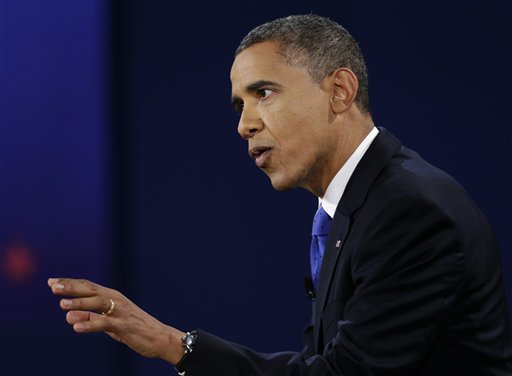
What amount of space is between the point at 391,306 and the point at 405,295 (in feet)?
0.09

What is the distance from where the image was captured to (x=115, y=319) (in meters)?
1.23

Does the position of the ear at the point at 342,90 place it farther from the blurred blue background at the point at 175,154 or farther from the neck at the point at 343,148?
the blurred blue background at the point at 175,154

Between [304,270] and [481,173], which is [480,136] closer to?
[481,173]

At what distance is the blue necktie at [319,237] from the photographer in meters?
1.54

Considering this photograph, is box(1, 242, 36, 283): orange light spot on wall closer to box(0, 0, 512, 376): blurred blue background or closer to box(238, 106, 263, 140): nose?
box(0, 0, 512, 376): blurred blue background

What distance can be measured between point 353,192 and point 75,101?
4.41 feet

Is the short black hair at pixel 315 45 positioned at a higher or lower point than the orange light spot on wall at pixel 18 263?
Result: higher

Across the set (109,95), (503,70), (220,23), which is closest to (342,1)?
(220,23)

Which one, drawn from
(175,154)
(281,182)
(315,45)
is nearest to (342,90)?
(315,45)

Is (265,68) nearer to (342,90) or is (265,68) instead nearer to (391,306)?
(342,90)

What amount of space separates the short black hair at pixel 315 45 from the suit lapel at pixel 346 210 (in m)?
0.14

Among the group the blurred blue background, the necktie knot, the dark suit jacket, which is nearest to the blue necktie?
the necktie knot

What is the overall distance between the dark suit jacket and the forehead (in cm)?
24

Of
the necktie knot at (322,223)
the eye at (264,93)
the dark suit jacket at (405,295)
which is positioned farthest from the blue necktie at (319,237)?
the eye at (264,93)
